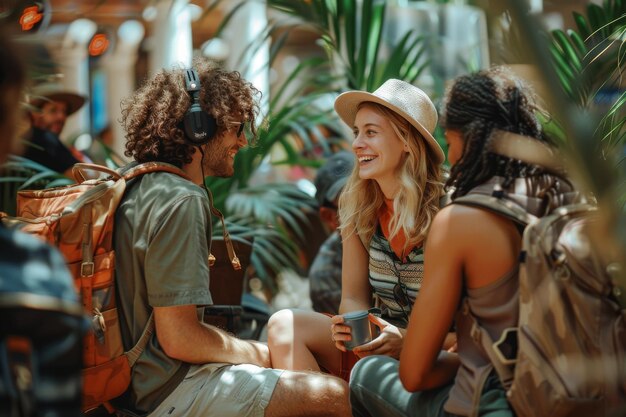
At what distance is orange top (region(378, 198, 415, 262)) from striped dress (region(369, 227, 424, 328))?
14 mm

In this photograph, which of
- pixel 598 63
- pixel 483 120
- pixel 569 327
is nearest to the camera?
pixel 569 327

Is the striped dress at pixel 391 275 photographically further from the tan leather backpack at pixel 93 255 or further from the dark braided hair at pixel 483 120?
the tan leather backpack at pixel 93 255

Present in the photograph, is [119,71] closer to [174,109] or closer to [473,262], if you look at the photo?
[174,109]

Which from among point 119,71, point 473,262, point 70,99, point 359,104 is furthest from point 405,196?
point 119,71

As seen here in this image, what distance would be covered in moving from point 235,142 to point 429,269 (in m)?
1.12

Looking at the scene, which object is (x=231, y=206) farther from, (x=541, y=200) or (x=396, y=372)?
(x=541, y=200)

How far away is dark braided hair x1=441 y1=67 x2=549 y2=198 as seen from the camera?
2.73 m

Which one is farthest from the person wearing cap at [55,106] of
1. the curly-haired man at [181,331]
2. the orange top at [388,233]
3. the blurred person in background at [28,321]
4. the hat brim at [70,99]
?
the blurred person in background at [28,321]

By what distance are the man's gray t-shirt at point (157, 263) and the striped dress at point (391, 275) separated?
0.67 metres

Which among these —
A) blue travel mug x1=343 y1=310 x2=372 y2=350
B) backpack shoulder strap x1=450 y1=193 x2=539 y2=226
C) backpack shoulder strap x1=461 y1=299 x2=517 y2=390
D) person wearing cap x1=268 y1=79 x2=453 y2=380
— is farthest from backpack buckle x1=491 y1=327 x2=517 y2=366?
person wearing cap x1=268 y1=79 x2=453 y2=380

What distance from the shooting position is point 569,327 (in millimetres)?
2439

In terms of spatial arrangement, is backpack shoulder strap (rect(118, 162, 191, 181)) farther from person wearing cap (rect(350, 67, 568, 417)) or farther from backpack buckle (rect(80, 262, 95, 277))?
person wearing cap (rect(350, 67, 568, 417))

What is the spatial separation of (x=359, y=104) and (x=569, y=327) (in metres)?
1.56

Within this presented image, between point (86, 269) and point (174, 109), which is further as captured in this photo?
point (174, 109)
